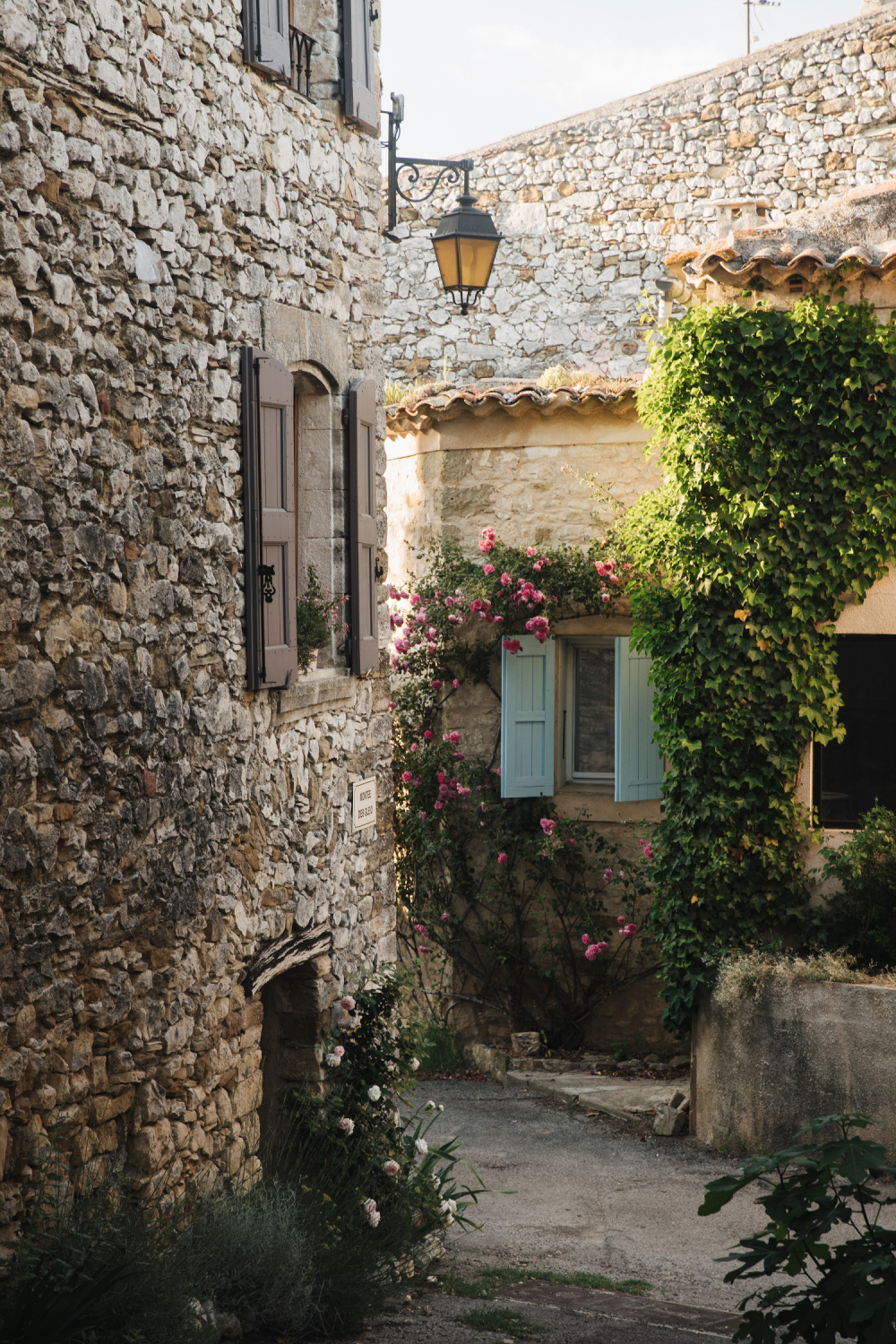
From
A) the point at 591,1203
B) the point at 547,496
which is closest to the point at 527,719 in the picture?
the point at 547,496

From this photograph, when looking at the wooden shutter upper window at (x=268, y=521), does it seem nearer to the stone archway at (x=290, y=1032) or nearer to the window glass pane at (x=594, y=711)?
the stone archway at (x=290, y=1032)

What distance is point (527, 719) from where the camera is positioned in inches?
377

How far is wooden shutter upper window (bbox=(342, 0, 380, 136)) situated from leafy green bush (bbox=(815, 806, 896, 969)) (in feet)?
16.3

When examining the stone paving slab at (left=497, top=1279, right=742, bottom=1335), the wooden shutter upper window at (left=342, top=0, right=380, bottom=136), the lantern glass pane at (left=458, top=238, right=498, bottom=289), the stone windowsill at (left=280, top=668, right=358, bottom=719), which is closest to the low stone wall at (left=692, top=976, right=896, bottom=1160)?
the stone paving slab at (left=497, top=1279, right=742, bottom=1335)

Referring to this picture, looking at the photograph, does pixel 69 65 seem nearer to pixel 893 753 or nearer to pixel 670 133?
pixel 893 753

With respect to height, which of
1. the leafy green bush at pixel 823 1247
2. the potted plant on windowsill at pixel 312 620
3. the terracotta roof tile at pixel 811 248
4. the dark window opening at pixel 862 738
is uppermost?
the terracotta roof tile at pixel 811 248

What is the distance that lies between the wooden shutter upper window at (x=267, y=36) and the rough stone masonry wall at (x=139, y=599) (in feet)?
0.28

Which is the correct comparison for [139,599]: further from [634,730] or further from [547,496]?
[547,496]

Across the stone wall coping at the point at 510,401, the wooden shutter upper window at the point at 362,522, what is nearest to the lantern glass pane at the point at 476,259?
the stone wall coping at the point at 510,401

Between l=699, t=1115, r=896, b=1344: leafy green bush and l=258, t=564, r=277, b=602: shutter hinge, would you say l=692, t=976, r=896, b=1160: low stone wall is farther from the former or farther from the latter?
l=699, t=1115, r=896, b=1344: leafy green bush

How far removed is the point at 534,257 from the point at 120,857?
1106 cm

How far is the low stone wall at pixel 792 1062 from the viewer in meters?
7.32

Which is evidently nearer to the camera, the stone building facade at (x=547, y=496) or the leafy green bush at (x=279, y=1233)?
the leafy green bush at (x=279, y=1233)

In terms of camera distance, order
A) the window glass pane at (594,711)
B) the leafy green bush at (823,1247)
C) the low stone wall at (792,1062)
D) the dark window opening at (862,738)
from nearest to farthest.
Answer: the leafy green bush at (823,1247) < the low stone wall at (792,1062) < the dark window opening at (862,738) < the window glass pane at (594,711)
